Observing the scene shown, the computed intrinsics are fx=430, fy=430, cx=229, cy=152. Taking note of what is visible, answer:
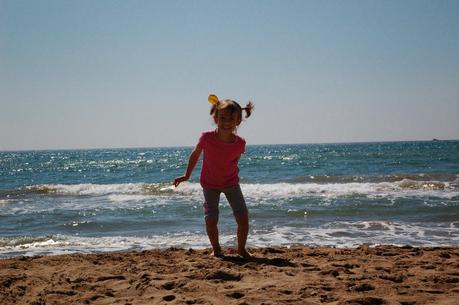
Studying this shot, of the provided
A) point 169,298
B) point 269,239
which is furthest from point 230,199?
point 269,239

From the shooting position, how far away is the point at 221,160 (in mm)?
4434

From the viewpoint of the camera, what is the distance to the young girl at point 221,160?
432 centimetres

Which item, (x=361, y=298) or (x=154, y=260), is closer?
(x=361, y=298)

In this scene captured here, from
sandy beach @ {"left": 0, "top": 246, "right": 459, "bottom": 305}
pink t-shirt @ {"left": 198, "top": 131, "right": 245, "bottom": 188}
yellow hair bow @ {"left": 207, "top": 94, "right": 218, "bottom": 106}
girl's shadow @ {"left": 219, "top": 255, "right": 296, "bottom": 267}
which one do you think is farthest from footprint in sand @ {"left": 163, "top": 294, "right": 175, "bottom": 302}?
yellow hair bow @ {"left": 207, "top": 94, "right": 218, "bottom": 106}

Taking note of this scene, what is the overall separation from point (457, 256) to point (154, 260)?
321 cm

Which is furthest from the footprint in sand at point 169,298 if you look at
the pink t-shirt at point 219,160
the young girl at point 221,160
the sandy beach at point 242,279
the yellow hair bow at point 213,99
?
the yellow hair bow at point 213,99

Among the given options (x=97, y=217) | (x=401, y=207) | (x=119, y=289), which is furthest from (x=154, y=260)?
(x=401, y=207)

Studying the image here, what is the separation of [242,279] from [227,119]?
156 centimetres

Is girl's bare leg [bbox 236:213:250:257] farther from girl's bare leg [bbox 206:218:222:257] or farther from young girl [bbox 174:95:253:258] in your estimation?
girl's bare leg [bbox 206:218:222:257]

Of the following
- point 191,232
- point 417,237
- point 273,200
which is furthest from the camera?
point 273,200

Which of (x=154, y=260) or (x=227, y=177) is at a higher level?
(x=227, y=177)

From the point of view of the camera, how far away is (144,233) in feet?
24.9

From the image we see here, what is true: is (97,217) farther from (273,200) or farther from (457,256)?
(457,256)

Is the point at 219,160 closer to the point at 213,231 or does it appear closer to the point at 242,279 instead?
the point at 213,231
